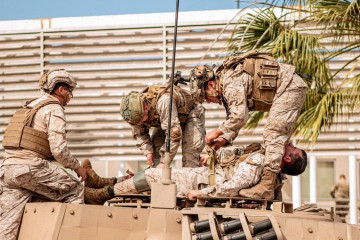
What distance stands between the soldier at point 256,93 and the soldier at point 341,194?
A: 11.4m

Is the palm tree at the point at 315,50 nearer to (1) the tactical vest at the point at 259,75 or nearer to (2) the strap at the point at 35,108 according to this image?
(1) the tactical vest at the point at 259,75

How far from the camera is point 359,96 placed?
11625mm

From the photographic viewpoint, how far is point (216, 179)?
696cm

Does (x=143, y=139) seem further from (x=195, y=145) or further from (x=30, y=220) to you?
(x=30, y=220)

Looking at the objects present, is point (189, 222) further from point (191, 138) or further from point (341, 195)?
point (341, 195)

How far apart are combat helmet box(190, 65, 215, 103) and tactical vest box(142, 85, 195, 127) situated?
3.31 ft

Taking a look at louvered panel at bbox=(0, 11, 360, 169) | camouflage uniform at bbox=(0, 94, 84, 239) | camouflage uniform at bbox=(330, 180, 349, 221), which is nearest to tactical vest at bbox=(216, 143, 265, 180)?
camouflage uniform at bbox=(0, 94, 84, 239)

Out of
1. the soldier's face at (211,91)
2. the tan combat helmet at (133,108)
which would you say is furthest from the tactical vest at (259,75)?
the tan combat helmet at (133,108)

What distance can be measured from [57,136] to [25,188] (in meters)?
0.53

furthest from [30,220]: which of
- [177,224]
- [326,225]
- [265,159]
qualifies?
[326,225]

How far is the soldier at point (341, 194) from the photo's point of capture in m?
18.3

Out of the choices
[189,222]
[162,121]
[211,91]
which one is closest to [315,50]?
[162,121]

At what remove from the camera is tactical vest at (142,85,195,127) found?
27.5ft

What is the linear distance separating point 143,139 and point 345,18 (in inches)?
178
